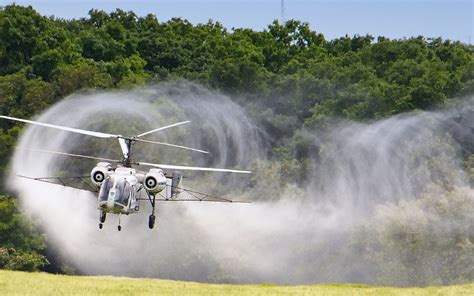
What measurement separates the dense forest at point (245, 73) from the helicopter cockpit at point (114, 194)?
31476mm

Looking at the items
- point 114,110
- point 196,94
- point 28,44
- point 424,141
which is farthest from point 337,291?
point 28,44

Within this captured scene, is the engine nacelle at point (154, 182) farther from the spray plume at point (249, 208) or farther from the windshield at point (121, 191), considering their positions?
the spray plume at point (249, 208)

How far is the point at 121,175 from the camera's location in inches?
2409

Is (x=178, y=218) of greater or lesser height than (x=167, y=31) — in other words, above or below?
below

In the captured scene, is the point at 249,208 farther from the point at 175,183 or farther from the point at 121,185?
the point at 121,185

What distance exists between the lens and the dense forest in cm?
10106

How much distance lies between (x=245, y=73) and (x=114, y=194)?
5561 cm

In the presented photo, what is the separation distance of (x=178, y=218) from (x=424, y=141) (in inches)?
698

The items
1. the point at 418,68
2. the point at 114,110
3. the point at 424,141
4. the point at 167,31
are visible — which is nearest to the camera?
the point at 424,141

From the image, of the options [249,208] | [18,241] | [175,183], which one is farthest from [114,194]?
[249,208]

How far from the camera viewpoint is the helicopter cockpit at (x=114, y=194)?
59750mm

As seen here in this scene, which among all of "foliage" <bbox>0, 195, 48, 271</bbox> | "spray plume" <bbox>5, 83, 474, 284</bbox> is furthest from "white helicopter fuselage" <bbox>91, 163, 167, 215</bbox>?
"spray plume" <bbox>5, 83, 474, 284</bbox>

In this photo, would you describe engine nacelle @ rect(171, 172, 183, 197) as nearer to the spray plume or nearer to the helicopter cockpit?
the helicopter cockpit

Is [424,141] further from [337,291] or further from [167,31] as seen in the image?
[167,31]
